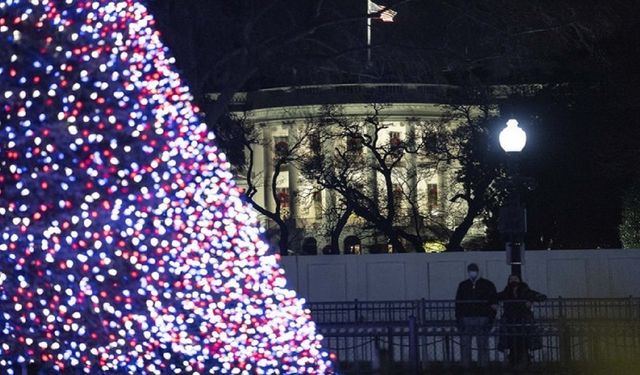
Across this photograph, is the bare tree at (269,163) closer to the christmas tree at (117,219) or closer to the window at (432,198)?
the window at (432,198)

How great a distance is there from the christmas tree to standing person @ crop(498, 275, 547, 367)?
23.5ft

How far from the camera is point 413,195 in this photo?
6069 cm

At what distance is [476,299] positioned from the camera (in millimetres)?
19891

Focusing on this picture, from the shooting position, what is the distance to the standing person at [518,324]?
17406 millimetres

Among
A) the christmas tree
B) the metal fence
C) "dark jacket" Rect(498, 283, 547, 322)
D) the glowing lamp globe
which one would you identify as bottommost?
the metal fence

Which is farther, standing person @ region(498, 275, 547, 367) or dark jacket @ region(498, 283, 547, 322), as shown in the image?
dark jacket @ region(498, 283, 547, 322)

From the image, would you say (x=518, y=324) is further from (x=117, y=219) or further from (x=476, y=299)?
(x=117, y=219)

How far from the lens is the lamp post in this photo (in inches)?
756

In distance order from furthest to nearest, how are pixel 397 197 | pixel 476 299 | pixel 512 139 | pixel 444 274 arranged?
1. pixel 397 197
2. pixel 444 274
3. pixel 476 299
4. pixel 512 139

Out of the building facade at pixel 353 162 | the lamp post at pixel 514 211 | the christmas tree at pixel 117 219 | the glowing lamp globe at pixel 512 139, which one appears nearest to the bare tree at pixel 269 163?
the building facade at pixel 353 162

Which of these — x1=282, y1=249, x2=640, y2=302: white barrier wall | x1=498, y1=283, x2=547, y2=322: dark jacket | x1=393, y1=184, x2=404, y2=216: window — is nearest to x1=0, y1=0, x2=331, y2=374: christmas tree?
x1=498, y1=283, x2=547, y2=322: dark jacket

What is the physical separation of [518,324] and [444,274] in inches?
463

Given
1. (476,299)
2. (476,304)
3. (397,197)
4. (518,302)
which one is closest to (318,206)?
(397,197)

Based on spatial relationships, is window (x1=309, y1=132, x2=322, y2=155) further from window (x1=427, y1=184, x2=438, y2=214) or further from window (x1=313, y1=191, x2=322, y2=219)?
window (x1=427, y1=184, x2=438, y2=214)
